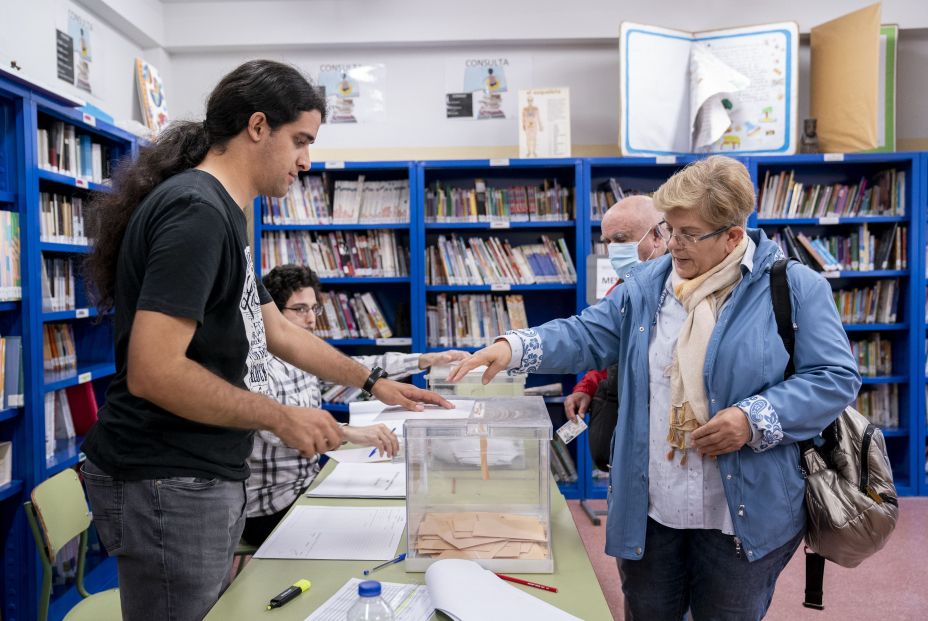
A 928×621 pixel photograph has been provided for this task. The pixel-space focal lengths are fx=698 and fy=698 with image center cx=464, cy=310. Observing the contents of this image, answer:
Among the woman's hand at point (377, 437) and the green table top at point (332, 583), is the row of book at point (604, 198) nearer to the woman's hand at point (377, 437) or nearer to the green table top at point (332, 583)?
the woman's hand at point (377, 437)

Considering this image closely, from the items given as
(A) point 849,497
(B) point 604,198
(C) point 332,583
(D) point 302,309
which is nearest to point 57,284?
(D) point 302,309

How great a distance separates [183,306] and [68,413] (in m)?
2.44

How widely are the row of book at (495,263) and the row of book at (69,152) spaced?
2.07 m

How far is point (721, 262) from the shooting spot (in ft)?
5.36

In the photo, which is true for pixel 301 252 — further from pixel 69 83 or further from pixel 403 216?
pixel 69 83

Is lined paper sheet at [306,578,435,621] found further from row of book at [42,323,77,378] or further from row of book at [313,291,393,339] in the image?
row of book at [313,291,393,339]

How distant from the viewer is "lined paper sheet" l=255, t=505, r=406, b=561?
1489mm

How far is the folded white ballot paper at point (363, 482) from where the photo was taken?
1.91m

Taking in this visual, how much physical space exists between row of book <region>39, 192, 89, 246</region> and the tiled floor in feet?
8.67

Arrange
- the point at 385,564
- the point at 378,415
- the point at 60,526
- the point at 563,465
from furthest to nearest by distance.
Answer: the point at 563,465, the point at 378,415, the point at 60,526, the point at 385,564

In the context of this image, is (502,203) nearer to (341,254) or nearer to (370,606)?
(341,254)

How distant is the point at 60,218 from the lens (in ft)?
10.1

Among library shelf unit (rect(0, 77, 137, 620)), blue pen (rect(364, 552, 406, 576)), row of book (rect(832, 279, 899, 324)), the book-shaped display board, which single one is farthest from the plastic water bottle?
row of book (rect(832, 279, 899, 324))

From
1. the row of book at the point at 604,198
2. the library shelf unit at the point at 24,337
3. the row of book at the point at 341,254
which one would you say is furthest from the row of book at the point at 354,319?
the library shelf unit at the point at 24,337
